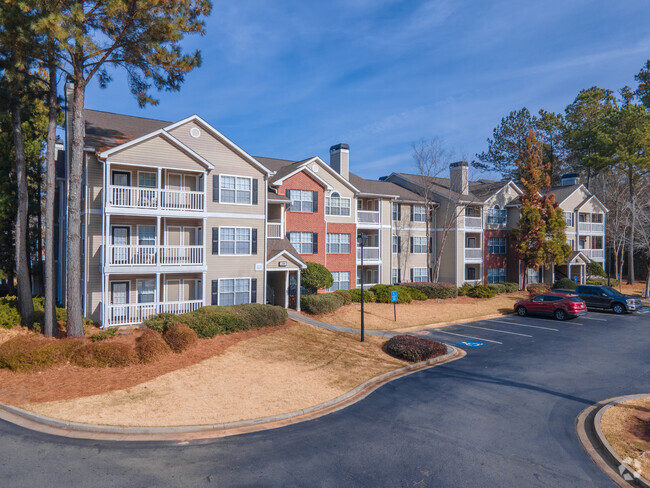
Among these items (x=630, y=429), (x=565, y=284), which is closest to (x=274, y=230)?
(x=630, y=429)

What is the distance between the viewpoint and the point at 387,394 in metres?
13.4

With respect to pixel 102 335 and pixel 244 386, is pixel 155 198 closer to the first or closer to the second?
pixel 102 335

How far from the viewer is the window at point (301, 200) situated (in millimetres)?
29688

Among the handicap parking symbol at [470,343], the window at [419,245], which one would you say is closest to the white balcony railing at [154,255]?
the handicap parking symbol at [470,343]

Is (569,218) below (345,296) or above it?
above

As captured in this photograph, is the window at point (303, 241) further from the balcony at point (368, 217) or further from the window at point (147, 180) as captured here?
the window at point (147, 180)

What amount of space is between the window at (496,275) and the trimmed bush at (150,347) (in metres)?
32.7

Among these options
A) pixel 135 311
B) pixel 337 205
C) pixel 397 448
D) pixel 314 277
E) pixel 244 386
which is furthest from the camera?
pixel 337 205

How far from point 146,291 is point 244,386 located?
10.9m

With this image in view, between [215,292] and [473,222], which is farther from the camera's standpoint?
[473,222]

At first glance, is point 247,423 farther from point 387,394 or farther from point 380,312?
point 380,312

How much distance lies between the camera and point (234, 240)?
2406 cm

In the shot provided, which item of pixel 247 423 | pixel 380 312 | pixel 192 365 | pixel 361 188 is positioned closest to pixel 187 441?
pixel 247 423

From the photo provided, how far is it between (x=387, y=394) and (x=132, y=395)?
25.9ft
